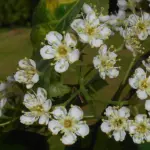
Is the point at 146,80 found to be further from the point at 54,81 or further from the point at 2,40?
the point at 2,40

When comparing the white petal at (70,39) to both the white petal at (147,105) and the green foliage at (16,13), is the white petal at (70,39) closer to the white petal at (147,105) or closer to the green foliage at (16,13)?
the white petal at (147,105)

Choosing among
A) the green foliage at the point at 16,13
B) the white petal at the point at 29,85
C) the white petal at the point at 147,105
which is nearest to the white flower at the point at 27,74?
the white petal at the point at 29,85

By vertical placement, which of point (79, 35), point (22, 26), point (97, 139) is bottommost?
point (22, 26)

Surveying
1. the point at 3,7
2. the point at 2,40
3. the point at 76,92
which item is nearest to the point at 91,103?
the point at 76,92

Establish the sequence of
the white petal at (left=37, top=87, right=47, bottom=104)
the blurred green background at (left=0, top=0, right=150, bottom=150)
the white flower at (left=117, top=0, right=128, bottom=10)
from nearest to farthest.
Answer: the white petal at (left=37, top=87, right=47, bottom=104), the white flower at (left=117, top=0, right=128, bottom=10), the blurred green background at (left=0, top=0, right=150, bottom=150)

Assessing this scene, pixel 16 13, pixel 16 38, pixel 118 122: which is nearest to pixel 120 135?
pixel 118 122

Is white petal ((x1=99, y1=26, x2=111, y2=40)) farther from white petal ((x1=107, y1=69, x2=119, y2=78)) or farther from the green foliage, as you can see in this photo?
the green foliage

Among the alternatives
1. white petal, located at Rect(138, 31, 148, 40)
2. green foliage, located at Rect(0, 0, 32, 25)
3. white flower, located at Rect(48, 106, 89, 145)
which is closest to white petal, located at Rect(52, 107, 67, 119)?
white flower, located at Rect(48, 106, 89, 145)
